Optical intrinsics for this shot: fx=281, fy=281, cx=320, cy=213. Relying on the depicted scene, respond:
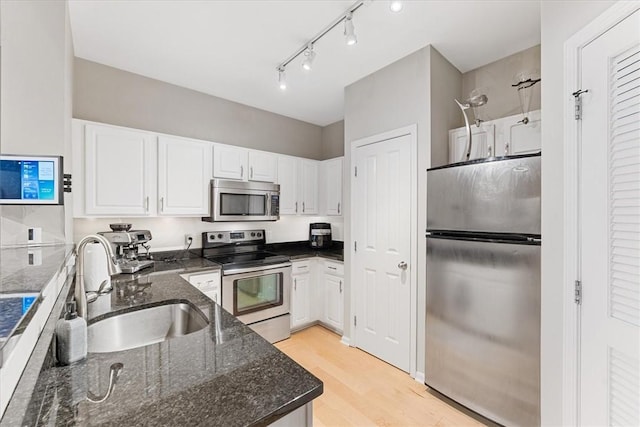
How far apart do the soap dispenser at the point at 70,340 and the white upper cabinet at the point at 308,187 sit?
2884 millimetres

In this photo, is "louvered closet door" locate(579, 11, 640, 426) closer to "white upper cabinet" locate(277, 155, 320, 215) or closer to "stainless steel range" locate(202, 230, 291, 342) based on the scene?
"stainless steel range" locate(202, 230, 291, 342)

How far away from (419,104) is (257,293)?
7.60 feet

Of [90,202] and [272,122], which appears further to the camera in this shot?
[272,122]

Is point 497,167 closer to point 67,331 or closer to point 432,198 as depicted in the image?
point 432,198

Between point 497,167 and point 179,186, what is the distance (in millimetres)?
2617

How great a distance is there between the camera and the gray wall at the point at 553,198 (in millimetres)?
1331

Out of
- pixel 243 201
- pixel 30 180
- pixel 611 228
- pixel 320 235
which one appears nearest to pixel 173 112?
pixel 243 201

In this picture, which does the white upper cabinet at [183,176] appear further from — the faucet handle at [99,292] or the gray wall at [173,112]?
the faucet handle at [99,292]

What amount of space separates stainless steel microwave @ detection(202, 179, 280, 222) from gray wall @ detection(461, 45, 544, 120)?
7.48 feet

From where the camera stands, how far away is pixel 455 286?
1951 mm

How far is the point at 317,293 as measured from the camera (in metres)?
3.36

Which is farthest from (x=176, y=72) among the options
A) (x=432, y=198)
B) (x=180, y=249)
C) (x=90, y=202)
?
(x=432, y=198)

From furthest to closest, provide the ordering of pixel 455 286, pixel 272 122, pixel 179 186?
pixel 272 122, pixel 179 186, pixel 455 286

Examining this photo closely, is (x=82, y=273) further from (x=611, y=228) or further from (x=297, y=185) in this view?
(x=297, y=185)
